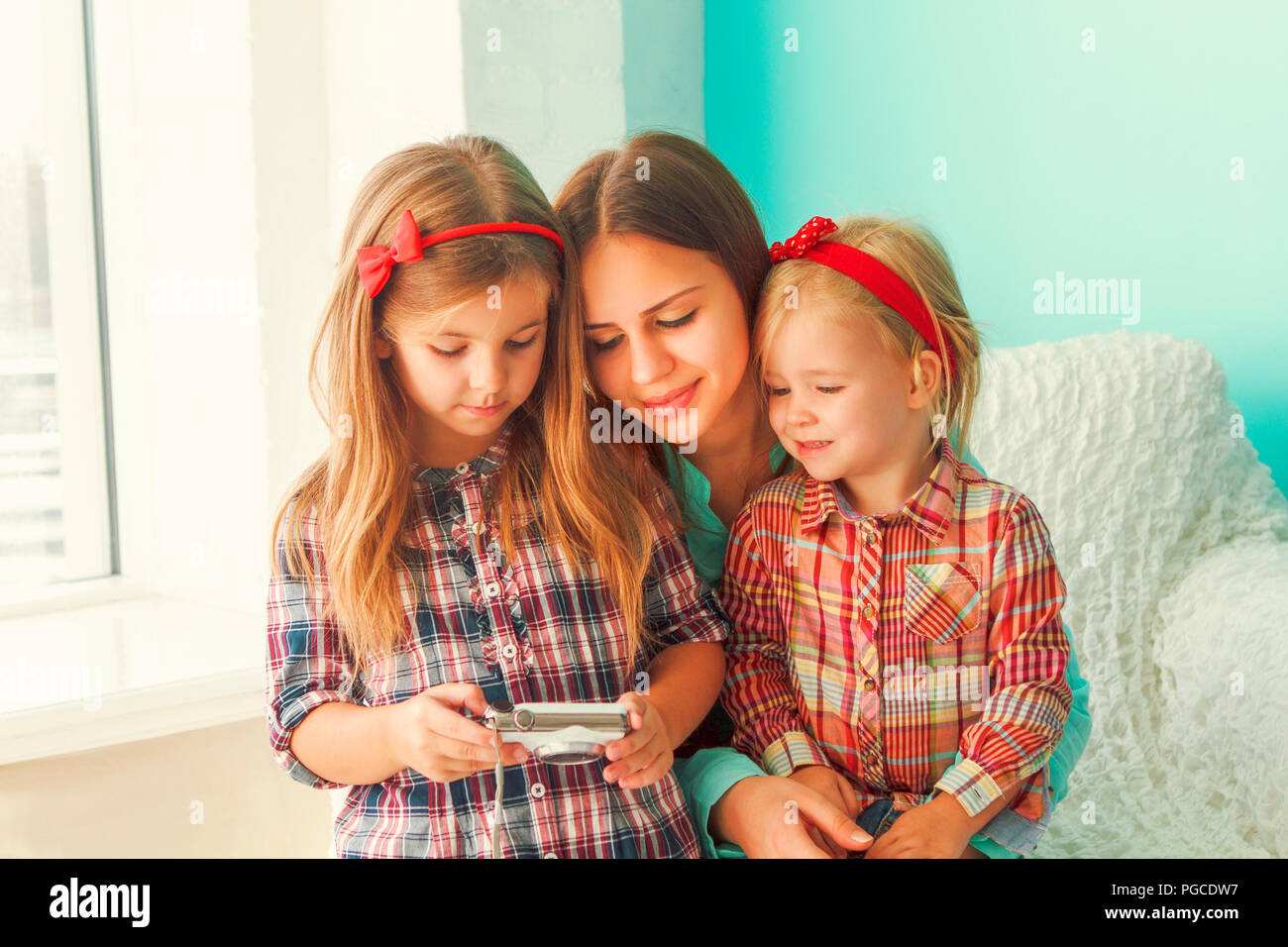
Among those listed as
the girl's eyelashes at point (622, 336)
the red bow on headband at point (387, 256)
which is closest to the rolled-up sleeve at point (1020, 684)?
the girl's eyelashes at point (622, 336)

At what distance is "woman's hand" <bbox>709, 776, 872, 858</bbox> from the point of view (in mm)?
920

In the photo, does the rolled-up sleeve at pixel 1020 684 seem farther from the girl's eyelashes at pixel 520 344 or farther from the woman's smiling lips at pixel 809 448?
the girl's eyelashes at pixel 520 344

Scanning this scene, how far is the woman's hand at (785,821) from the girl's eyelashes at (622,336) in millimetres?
415

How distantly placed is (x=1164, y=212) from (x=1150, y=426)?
33cm

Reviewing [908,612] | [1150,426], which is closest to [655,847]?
[908,612]

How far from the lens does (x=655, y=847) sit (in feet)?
3.14

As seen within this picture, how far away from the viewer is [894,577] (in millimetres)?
995

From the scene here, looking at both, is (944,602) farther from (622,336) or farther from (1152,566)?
(1152,566)

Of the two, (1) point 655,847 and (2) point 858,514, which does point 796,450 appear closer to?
(2) point 858,514

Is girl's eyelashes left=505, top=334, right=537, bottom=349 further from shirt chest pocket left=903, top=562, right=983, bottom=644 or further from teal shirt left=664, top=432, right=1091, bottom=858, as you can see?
shirt chest pocket left=903, top=562, right=983, bottom=644

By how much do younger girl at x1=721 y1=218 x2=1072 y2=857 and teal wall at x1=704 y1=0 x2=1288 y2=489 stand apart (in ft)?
1.16

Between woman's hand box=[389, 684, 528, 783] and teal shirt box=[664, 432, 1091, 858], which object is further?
teal shirt box=[664, 432, 1091, 858]

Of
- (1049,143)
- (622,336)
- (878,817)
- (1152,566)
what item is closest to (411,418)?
(622,336)

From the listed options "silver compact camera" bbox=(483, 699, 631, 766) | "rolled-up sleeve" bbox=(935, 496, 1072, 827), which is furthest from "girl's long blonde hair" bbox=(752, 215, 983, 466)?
"silver compact camera" bbox=(483, 699, 631, 766)
